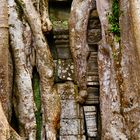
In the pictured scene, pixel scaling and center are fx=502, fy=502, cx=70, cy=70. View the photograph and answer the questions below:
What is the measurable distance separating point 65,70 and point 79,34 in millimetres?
355

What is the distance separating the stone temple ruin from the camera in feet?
14.6

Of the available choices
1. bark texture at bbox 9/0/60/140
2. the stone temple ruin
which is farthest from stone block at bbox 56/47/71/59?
bark texture at bbox 9/0/60/140

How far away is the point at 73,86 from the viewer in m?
4.54

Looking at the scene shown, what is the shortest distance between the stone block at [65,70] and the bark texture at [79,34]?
8 cm

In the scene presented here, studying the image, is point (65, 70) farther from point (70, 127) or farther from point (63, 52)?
point (70, 127)

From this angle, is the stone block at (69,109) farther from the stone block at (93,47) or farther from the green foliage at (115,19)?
the green foliage at (115,19)

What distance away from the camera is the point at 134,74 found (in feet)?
13.4

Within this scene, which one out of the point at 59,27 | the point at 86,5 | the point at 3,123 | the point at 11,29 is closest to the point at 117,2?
the point at 86,5

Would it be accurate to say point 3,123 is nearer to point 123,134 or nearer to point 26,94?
point 26,94

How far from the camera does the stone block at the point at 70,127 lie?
4.45 meters

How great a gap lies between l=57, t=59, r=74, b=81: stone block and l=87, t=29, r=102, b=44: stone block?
0.89 feet

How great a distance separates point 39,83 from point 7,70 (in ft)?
1.56

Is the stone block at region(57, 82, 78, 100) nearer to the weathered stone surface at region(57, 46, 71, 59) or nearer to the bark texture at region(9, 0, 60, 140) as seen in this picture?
the bark texture at region(9, 0, 60, 140)

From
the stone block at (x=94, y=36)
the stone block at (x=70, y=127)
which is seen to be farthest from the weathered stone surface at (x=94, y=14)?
the stone block at (x=70, y=127)
